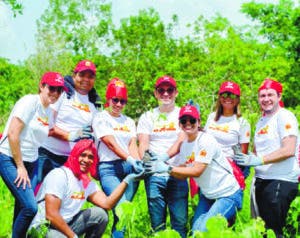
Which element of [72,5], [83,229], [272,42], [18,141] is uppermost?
[72,5]

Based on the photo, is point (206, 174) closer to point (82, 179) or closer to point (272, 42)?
point (82, 179)

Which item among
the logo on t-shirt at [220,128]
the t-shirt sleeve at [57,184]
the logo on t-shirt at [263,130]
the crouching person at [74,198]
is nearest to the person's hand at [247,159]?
the logo on t-shirt at [263,130]

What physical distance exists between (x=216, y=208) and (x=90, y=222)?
1084 millimetres

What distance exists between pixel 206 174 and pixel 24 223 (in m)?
1.53

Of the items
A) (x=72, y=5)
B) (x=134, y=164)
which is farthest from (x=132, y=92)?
(x=134, y=164)

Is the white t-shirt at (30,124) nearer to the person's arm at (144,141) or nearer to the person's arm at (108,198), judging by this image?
the person's arm at (108,198)

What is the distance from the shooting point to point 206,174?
448 cm

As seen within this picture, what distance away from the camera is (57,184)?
418 cm

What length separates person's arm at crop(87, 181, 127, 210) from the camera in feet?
14.3

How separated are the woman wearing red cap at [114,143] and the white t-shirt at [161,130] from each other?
0.15 m

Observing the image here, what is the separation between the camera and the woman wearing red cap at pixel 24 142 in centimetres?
408

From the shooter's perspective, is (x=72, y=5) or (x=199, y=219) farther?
(x=72, y=5)

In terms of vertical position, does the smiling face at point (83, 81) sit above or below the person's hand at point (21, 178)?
above

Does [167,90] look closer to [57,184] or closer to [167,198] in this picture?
[167,198]
